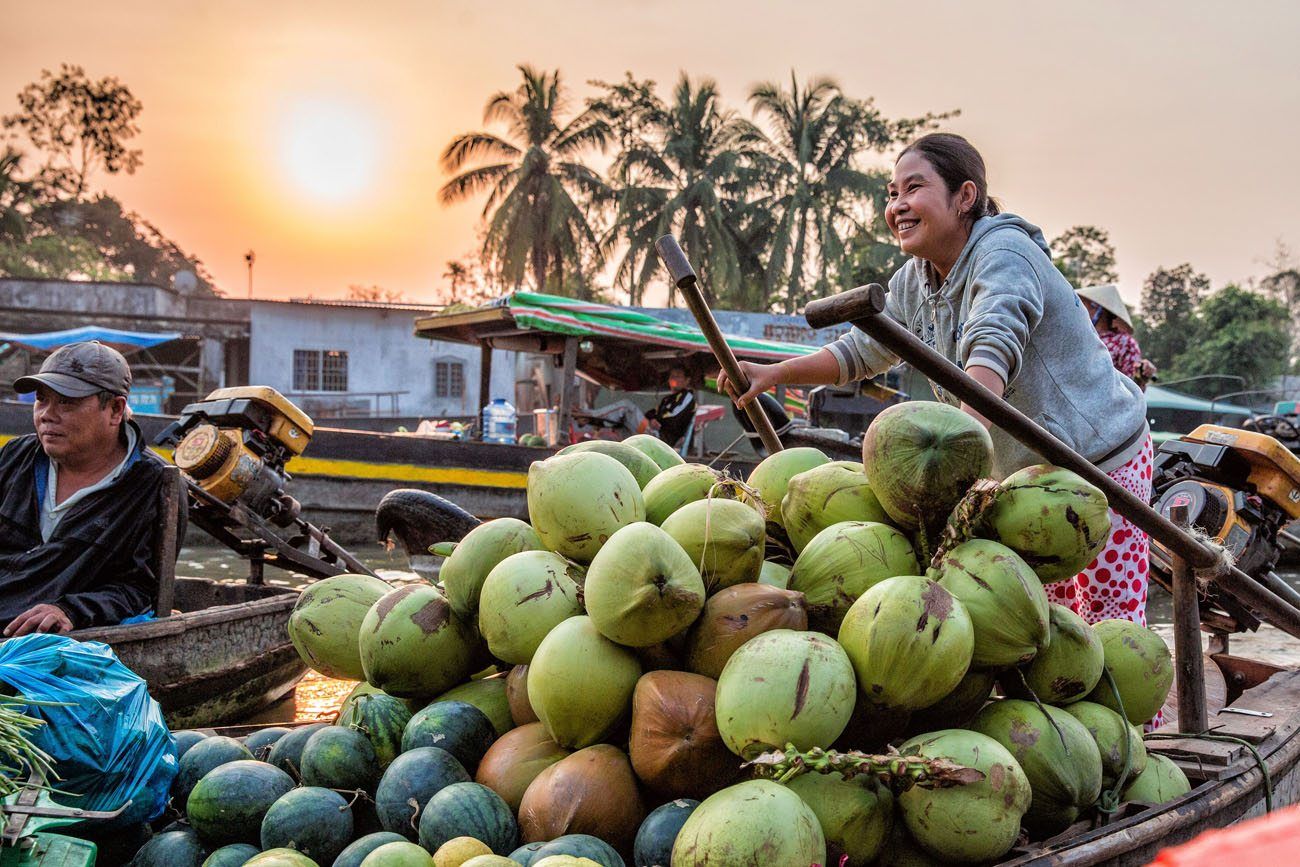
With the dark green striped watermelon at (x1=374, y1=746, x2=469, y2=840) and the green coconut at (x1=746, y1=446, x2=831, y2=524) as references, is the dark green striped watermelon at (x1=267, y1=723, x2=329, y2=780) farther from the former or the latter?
the green coconut at (x1=746, y1=446, x2=831, y2=524)

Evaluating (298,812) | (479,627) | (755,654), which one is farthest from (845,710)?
(298,812)

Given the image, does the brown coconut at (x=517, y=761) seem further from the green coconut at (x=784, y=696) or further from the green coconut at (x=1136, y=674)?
the green coconut at (x=1136, y=674)

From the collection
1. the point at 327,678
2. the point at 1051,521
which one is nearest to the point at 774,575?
the point at 1051,521

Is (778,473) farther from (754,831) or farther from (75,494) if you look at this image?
(75,494)

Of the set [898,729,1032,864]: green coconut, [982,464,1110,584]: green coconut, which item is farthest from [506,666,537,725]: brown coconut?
[982,464,1110,584]: green coconut

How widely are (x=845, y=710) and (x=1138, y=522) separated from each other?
2.83 feet

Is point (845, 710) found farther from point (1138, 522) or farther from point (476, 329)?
point (476, 329)

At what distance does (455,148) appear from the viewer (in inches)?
979

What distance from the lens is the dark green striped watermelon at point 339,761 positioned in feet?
5.74

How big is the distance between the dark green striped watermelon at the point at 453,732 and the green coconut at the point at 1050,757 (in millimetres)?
Result: 896

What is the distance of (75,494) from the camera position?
3.28m

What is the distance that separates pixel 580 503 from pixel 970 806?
Result: 83cm

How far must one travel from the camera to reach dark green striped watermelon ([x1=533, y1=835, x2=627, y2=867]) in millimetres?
1404

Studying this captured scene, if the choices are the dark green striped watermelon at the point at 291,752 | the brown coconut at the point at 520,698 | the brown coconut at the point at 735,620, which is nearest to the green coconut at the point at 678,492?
the brown coconut at the point at 735,620
